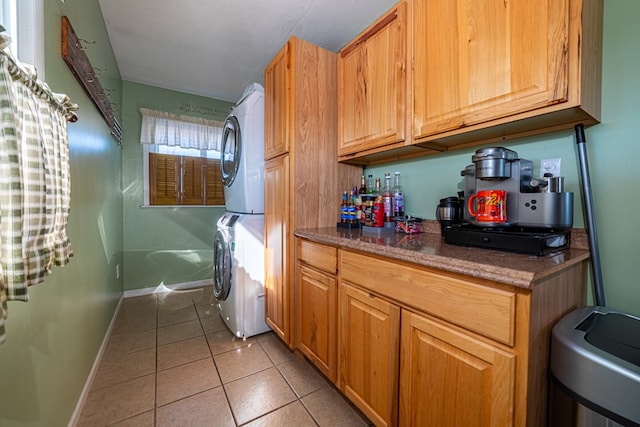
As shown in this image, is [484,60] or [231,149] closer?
[484,60]

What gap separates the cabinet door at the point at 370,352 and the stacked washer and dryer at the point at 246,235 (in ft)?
3.22

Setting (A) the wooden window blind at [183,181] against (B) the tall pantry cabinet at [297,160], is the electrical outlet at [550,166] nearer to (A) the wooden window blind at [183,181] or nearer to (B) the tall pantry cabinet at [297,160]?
(B) the tall pantry cabinet at [297,160]

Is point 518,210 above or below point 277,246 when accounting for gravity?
above

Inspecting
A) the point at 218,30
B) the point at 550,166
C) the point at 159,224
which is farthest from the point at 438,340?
the point at 159,224

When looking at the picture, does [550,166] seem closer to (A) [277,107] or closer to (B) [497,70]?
(B) [497,70]

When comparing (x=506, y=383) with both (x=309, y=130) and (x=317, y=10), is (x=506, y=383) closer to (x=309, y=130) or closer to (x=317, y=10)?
(x=309, y=130)

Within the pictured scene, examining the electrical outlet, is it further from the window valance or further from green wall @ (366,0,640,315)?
the window valance

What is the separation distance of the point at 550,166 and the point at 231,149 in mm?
2179

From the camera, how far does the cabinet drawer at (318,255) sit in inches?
56.2

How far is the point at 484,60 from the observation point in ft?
3.65

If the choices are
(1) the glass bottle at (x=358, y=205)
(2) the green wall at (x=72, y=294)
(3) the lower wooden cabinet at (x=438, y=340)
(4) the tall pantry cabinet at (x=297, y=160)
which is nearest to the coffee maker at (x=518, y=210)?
(3) the lower wooden cabinet at (x=438, y=340)

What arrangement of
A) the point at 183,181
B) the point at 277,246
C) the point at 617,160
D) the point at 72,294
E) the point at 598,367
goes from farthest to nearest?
the point at 183,181
the point at 277,246
the point at 72,294
the point at 617,160
the point at 598,367

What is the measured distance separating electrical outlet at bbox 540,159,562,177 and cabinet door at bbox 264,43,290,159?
1398 mm

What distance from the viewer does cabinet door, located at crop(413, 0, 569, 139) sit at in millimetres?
943
